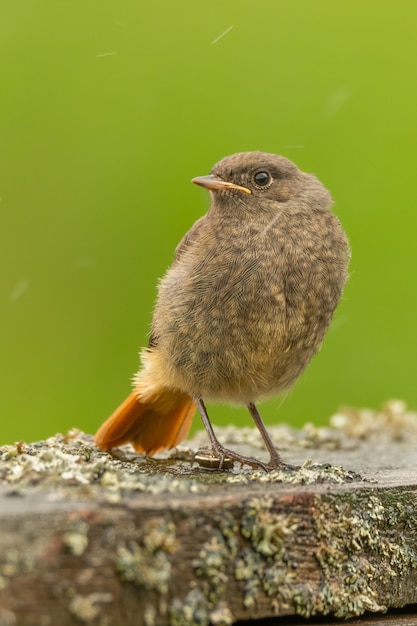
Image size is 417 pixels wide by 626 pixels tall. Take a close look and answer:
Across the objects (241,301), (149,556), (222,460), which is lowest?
(149,556)

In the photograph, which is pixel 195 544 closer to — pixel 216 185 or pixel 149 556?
pixel 149 556

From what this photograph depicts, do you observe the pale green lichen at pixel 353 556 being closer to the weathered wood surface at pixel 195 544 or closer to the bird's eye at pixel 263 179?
the weathered wood surface at pixel 195 544

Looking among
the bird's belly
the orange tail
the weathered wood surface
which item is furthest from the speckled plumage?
the weathered wood surface

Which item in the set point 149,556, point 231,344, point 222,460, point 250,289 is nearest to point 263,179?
point 250,289

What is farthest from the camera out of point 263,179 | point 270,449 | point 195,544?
point 263,179

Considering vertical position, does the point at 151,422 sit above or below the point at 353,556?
above

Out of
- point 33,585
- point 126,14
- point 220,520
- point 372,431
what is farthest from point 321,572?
point 126,14
